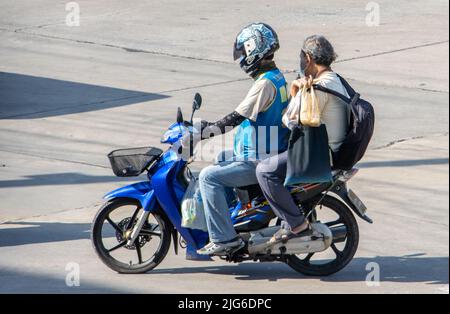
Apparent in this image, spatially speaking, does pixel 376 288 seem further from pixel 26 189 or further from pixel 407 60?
pixel 407 60

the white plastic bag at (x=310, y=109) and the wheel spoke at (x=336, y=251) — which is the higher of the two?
the white plastic bag at (x=310, y=109)

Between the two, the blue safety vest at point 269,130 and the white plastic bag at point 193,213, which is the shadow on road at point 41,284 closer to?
the white plastic bag at point 193,213

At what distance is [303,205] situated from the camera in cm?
789

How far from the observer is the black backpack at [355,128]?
7.35m

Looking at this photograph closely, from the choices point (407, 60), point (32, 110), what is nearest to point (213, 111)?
point (32, 110)

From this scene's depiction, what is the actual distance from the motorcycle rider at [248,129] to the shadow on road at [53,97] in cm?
655

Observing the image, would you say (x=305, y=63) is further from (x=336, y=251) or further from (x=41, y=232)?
(x=41, y=232)

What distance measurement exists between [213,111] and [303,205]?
6.22 metres

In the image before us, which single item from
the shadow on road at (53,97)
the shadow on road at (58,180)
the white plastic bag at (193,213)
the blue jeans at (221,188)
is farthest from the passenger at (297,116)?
the shadow on road at (53,97)

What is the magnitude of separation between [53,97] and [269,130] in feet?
25.6

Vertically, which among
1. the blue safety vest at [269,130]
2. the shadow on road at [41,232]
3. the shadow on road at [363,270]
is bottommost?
the shadow on road at [363,270]

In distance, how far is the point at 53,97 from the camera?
15.0 m

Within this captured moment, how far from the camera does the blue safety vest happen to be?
7.63 metres

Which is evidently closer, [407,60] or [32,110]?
[32,110]
